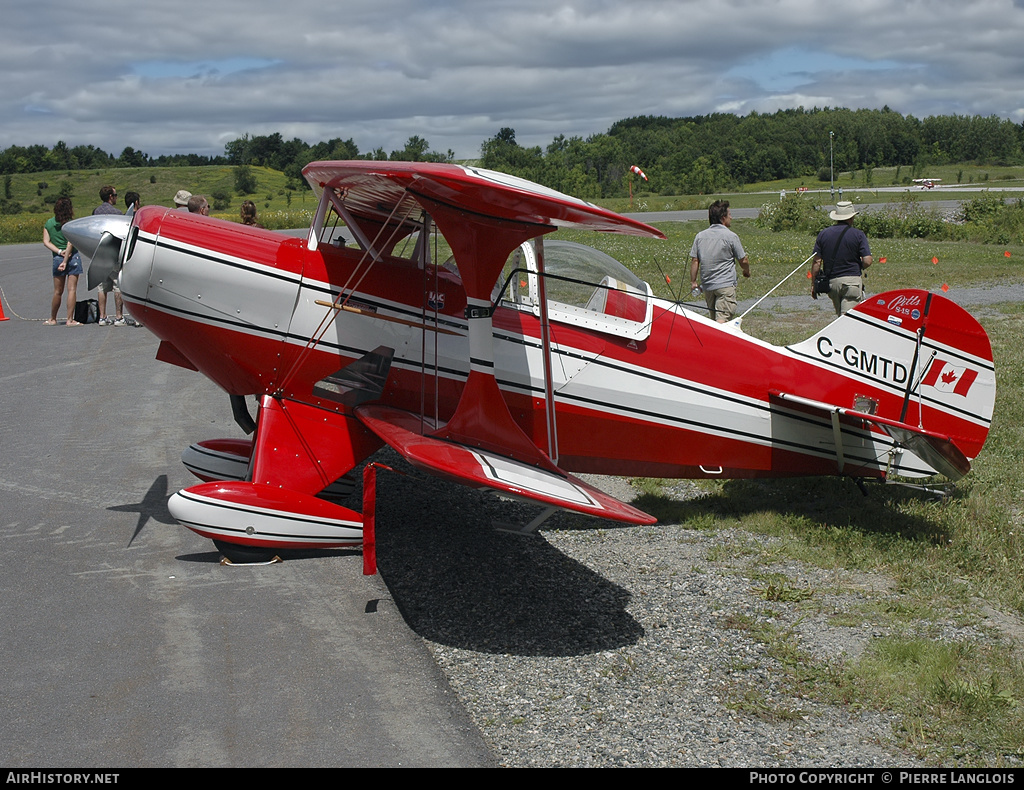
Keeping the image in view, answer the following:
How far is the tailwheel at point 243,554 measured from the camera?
19.0ft

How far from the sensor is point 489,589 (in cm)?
553

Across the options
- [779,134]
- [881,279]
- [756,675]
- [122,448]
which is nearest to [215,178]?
[779,134]

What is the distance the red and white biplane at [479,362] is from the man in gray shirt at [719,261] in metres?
2.93

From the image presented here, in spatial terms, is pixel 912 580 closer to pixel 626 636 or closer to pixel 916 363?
pixel 916 363

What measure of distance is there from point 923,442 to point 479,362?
10.4 feet

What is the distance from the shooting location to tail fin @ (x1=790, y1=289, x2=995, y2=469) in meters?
6.46

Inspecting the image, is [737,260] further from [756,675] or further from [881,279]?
[881,279]

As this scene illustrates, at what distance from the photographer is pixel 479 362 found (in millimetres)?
5738

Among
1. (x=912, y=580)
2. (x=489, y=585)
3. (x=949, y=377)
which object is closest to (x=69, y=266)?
(x=489, y=585)

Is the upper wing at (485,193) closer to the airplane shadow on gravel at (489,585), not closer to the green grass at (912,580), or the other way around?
the airplane shadow on gravel at (489,585)

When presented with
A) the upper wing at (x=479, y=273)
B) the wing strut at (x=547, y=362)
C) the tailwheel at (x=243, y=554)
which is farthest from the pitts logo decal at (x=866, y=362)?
the tailwheel at (x=243, y=554)

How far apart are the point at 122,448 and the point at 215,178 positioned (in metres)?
83.1
